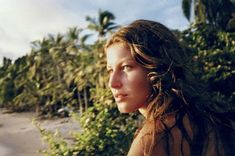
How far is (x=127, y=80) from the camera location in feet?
4.45

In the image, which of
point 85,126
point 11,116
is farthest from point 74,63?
point 85,126

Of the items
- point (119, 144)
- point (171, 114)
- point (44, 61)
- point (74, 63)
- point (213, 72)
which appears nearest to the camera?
point (171, 114)

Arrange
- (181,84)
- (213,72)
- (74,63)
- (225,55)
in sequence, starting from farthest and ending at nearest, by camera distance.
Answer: (74,63) → (225,55) → (213,72) → (181,84)

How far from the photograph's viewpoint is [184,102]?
1.36 metres

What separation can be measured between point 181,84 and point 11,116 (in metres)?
44.7

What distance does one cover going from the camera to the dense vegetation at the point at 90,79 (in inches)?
304

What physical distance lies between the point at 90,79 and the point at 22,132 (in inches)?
269

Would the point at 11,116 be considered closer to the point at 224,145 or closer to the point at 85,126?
the point at 85,126

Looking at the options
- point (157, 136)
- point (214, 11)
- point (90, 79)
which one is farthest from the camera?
point (90, 79)

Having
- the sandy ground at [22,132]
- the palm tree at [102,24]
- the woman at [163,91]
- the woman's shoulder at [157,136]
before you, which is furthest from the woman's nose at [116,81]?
the palm tree at [102,24]

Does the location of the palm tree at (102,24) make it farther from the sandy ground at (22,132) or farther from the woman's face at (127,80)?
the woman's face at (127,80)

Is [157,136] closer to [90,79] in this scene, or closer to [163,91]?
[163,91]

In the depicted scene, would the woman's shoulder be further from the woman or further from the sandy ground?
the sandy ground

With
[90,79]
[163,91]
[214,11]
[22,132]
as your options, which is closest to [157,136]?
[163,91]
